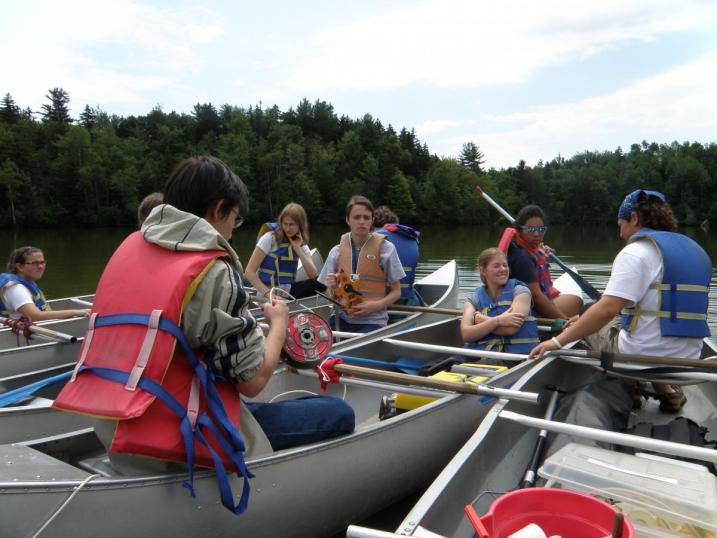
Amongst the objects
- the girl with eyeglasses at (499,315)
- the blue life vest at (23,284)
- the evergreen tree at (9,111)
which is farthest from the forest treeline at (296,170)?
the girl with eyeglasses at (499,315)

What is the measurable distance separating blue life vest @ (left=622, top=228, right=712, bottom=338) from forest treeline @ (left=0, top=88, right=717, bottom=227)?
4765 cm

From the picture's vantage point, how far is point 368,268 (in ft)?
16.9

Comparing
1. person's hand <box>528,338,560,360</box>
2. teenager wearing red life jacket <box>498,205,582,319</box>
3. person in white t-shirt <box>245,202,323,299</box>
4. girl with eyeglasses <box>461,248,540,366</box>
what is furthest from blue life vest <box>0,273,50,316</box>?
person's hand <box>528,338,560,360</box>

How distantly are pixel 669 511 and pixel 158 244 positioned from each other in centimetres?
195

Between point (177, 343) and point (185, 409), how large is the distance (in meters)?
0.23

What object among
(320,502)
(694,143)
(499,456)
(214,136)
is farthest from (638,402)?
(694,143)

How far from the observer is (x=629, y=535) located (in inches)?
57.6

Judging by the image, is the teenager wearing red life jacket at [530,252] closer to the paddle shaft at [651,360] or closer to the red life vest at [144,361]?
the paddle shaft at [651,360]

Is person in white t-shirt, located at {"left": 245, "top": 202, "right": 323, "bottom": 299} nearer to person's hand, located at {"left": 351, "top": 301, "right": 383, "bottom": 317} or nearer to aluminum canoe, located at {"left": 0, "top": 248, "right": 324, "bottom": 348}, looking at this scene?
aluminum canoe, located at {"left": 0, "top": 248, "right": 324, "bottom": 348}

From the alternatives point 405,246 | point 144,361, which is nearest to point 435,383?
point 144,361

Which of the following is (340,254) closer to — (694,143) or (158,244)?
(158,244)

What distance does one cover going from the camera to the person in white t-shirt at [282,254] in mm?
5781

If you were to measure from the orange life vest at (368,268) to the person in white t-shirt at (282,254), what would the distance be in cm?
73

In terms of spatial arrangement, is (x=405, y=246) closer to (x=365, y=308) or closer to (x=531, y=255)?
(x=365, y=308)
